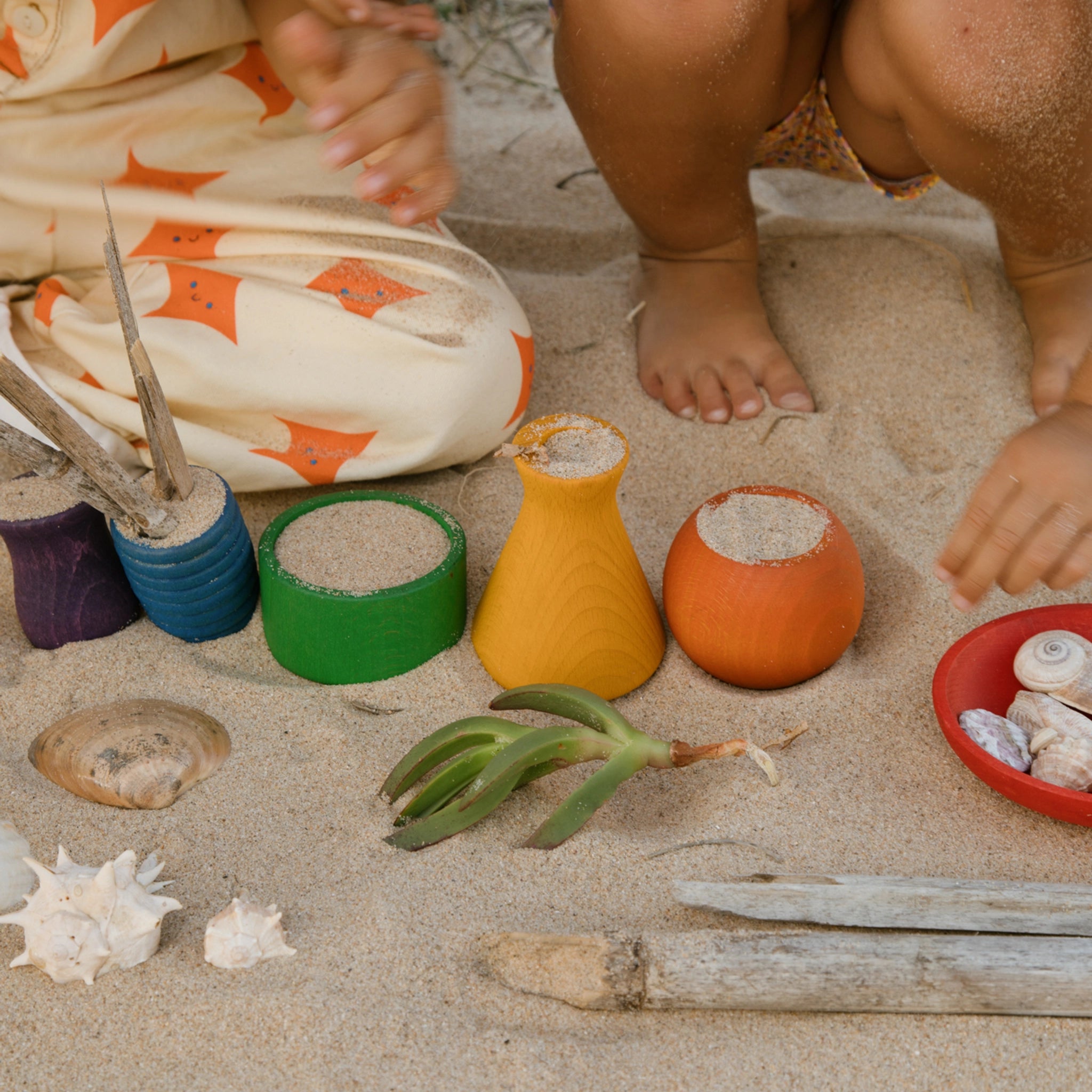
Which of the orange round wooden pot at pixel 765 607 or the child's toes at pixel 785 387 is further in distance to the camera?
the child's toes at pixel 785 387

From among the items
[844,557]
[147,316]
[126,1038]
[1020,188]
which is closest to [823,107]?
[1020,188]

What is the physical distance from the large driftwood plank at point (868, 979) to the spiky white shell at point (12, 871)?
1.96ft

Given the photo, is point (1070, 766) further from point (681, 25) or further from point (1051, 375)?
point (681, 25)

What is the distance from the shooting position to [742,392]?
1757 mm

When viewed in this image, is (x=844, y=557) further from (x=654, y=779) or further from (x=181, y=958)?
(x=181, y=958)

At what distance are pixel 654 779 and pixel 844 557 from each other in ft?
1.11

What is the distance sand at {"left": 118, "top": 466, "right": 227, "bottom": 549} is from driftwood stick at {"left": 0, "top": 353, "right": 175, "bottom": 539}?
11 mm

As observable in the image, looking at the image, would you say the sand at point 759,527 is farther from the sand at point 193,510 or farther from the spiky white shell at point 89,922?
the spiky white shell at point 89,922

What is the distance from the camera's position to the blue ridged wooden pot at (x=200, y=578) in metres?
1.28

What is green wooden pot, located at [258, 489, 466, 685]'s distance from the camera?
50.3 inches

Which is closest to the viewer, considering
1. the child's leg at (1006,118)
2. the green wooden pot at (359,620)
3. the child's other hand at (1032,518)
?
the child's other hand at (1032,518)

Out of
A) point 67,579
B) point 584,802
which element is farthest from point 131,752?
point 584,802

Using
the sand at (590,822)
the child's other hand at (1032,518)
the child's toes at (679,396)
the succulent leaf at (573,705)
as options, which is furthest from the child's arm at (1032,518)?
the child's toes at (679,396)

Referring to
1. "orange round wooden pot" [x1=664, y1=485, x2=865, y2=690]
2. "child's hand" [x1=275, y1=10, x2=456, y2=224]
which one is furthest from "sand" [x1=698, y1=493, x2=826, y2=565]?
"child's hand" [x1=275, y1=10, x2=456, y2=224]
